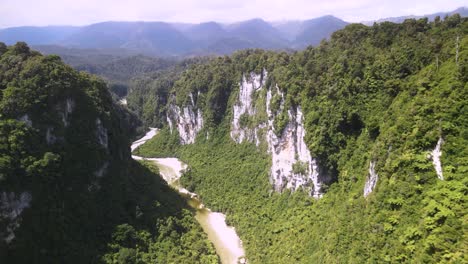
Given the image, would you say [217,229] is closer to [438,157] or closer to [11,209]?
[11,209]

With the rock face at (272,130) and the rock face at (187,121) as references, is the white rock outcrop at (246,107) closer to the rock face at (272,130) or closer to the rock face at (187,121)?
the rock face at (272,130)

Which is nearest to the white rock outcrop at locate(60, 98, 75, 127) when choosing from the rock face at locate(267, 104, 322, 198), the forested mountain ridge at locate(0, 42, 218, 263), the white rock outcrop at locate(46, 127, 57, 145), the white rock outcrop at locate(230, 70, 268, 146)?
the forested mountain ridge at locate(0, 42, 218, 263)

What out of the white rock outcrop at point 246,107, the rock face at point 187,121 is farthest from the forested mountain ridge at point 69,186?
the rock face at point 187,121

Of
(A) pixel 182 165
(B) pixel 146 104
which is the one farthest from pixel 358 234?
(B) pixel 146 104

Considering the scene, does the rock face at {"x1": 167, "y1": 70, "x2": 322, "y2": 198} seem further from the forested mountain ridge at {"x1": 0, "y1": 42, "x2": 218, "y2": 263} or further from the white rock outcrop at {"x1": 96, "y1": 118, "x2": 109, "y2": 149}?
the white rock outcrop at {"x1": 96, "y1": 118, "x2": 109, "y2": 149}

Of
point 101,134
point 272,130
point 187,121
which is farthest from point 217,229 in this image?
point 187,121

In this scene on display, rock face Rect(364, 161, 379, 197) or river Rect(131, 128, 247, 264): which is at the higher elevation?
rock face Rect(364, 161, 379, 197)
